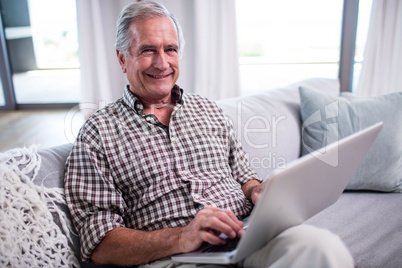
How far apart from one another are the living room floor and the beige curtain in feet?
8.50

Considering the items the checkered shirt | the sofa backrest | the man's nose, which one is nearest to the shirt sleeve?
the checkered shirt

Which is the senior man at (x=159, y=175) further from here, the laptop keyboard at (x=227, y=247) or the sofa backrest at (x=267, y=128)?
the sofa backrest at (x=267, y=128)

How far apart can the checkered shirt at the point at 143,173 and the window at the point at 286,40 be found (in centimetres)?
278

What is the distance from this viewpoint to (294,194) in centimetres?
84

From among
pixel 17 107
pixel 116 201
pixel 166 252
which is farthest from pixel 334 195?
pixel 17 107

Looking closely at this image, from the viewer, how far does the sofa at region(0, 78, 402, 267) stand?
3.55 feet

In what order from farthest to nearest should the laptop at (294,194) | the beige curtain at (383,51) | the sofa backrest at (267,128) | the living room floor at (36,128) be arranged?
the living room floor at (36,128), the beige curtain at (383,51), the sofa backrest at (267,128), the laptop at (294,194)

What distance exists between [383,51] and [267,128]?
220 centimetres

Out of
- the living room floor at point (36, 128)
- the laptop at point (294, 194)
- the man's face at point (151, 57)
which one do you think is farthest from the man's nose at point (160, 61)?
the living room floor at point (36, 128)

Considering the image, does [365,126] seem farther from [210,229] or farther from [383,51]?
[383,51]

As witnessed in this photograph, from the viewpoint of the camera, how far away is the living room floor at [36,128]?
3408 mm

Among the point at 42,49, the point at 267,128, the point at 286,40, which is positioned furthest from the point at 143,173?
the point at 42,49

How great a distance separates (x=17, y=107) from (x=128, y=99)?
360cm

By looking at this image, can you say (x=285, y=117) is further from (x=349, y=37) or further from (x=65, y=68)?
(x=65, y=68)
